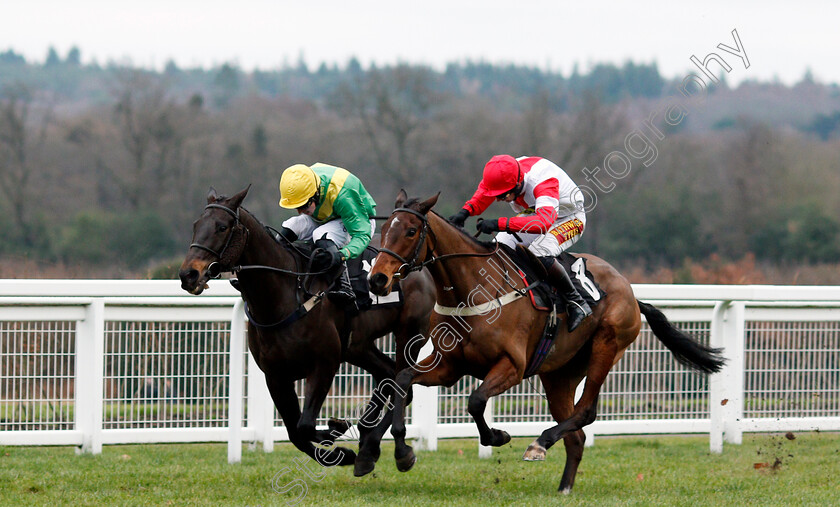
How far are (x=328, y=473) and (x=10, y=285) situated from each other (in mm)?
2292

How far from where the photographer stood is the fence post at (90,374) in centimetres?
666

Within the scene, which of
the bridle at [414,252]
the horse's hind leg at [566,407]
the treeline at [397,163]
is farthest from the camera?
the treeline at [397,163]

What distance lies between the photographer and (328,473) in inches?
250

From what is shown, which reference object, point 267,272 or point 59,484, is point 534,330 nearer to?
point 267,272

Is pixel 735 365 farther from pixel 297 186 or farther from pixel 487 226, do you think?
pixel 297 186

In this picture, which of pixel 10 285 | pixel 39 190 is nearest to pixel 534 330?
pixel 10 285

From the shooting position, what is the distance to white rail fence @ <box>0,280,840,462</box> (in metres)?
6.67

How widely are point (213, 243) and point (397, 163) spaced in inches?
1094

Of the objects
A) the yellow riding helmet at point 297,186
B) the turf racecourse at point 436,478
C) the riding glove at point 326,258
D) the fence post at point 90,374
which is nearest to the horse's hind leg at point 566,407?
Result: the turf racecourse at point 436,478

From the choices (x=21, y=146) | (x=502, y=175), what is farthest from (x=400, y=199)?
(x=21, y=146)

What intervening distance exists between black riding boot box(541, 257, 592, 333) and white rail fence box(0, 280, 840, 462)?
1398 millimetres

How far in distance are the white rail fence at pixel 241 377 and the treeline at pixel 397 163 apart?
20.2m

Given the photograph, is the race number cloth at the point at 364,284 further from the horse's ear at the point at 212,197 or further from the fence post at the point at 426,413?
the fence post at the point at 426,413

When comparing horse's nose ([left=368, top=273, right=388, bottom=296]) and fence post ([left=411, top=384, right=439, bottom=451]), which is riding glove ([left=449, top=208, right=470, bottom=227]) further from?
fence post ([left=411, top=384, right=439, bottom=451])
